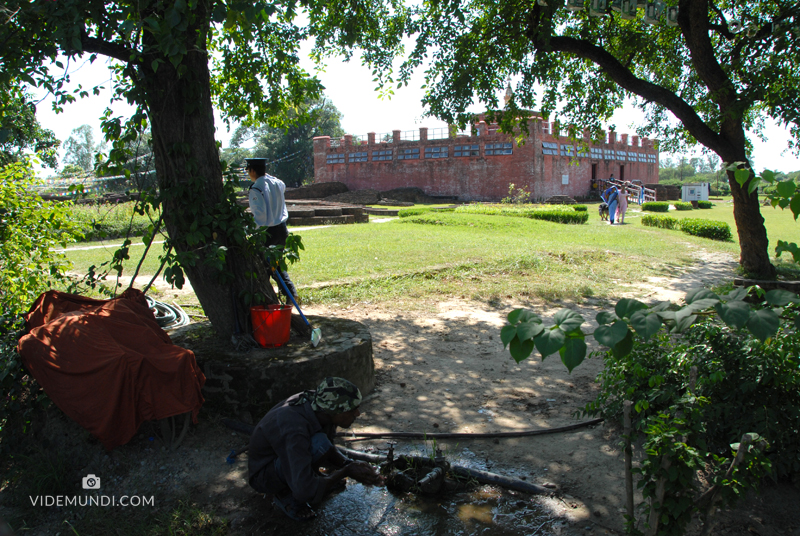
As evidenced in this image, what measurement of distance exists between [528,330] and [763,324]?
0.58m

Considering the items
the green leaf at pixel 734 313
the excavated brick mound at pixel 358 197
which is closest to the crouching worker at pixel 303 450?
the green leaf at pixel 734 313

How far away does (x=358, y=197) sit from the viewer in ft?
105

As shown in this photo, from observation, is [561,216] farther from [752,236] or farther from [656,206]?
[752,236]

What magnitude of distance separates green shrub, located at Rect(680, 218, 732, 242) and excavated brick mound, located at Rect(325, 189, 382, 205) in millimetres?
18192

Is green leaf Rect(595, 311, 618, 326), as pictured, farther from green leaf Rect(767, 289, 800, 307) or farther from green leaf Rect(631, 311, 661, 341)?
green leaf Rect(767, 289, 800, 307)

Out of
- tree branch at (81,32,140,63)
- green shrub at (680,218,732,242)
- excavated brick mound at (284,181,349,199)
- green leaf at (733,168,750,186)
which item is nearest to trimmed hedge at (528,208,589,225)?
green shrub at (680,218,732,242)

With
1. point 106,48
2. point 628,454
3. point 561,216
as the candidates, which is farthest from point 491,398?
point 561,216

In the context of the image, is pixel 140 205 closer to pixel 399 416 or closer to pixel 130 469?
pixel 130 469

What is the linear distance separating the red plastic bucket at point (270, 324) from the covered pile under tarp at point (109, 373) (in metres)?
0.73

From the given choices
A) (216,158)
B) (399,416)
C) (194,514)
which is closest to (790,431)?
(399,416)

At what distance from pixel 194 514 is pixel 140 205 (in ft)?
7.51

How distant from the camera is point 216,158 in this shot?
4.09m

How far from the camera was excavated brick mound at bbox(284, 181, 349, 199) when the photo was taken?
33219 mm

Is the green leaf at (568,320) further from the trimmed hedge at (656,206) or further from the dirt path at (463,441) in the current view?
the trimmed hedge at (656,206)
